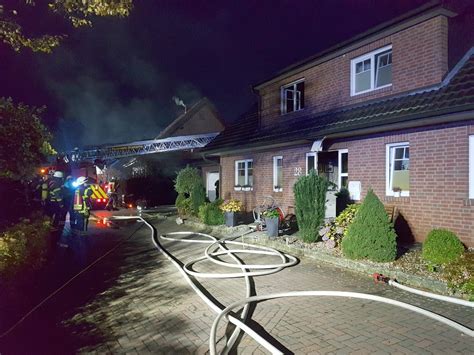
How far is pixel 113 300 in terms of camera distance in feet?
17.8

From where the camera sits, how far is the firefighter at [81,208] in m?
12.6

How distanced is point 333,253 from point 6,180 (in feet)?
22.7

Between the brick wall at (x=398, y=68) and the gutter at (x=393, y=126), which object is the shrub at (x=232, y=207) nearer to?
the gutter at (x=393, y=126)

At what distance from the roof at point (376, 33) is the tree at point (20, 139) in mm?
8603

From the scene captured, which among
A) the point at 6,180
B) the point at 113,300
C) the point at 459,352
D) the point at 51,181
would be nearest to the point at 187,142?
the point at 51,181

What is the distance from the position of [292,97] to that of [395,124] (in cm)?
602

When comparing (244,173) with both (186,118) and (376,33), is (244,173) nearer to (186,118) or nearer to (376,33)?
(376,33)

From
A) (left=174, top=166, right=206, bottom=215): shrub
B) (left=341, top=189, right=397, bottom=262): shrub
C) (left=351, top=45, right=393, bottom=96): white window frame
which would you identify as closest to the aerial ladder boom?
(left=174, top=166, right=206, bottom=215): shrub

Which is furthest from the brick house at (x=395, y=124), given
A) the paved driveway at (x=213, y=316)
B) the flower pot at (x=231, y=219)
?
the paved driveway at (x=213, y=316)

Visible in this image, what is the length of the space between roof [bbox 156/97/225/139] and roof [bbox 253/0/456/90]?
18749 mm

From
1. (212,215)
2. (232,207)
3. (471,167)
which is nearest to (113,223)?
(212,215)

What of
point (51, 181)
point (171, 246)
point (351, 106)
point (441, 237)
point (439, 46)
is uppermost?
point (439, 46)

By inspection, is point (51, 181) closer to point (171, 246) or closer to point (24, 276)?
point (171, 246)

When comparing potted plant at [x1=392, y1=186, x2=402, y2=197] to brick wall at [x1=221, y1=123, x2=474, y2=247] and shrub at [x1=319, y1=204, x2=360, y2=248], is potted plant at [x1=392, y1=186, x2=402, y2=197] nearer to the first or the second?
brick wall at [x1=221, y1=123, x2=474, y2=247]
